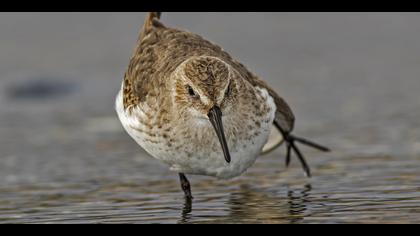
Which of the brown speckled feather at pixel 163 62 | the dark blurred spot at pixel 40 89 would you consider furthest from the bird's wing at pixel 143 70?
the dark blurred spot at pixel 40 89

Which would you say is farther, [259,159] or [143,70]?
[259,159]

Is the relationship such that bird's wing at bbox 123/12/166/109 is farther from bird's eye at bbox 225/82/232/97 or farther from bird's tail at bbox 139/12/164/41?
bird's eye at bbox 225/82/232/97

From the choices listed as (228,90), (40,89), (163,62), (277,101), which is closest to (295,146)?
(277,101)

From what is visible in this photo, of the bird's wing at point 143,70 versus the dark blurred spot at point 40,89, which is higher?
the dark blurred spot at point 40,89

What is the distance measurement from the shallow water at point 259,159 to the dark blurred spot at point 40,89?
29 mm

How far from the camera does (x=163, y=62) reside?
804 cm

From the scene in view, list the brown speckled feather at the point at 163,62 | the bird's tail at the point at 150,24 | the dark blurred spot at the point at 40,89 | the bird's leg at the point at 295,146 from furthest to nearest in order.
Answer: the dark blurred spot at the point at 40,89 < the bird's tail at the point at 150,24 < the bird's leg at the point at 295,146 < the brown speckled feather at the point at 163,62

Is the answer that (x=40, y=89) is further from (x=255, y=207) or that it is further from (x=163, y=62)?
(x=255, y=207)

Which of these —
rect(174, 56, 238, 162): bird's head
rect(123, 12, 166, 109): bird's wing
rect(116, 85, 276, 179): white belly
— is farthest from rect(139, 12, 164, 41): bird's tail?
rect(174, 56, 238, 162): bird's head

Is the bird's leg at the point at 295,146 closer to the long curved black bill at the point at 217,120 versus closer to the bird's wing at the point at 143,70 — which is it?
the bird's wing at the point at 143,70

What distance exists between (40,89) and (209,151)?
24.0 feet

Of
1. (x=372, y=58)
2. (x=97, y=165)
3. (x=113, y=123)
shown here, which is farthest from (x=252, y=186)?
(x=372, y=58)

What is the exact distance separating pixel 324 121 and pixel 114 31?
6.72 meters

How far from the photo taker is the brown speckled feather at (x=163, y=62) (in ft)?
25.7
